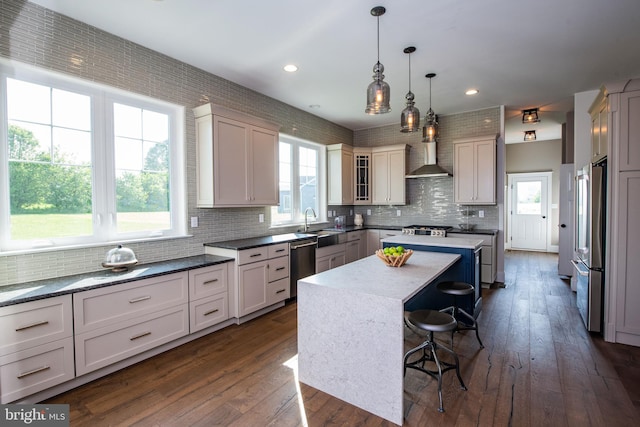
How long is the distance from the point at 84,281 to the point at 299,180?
341 cm

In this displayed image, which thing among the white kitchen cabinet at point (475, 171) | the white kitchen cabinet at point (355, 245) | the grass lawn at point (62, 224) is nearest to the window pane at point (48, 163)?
the grass lawn at point (62, 224)

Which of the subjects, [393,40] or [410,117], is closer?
[410,117]

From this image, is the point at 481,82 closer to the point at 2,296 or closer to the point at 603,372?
the point at 603,372

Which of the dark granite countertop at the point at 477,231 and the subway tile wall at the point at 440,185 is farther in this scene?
the subway tile wall at the point at 440,185

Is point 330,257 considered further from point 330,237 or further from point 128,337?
point 128,337

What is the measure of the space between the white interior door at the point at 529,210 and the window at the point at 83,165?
336 inches

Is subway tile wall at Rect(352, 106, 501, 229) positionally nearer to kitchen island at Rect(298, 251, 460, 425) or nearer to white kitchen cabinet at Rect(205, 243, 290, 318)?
white kitchen cabinet at Rect(205, 243, 290, 318)

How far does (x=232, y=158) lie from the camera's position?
11.8 ft

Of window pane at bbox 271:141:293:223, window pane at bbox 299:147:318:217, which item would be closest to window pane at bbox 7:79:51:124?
window pane at bbox 271:141:293:223

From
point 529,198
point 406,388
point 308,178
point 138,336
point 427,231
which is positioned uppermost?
point 308,178

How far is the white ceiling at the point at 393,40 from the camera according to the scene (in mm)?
2461

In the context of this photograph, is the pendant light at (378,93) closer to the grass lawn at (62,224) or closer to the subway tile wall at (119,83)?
the subway tile wall at (119,83)

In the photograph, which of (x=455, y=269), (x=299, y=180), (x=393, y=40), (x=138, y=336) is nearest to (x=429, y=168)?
(x=299, y=180)

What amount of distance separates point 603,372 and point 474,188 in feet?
10.1
